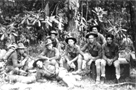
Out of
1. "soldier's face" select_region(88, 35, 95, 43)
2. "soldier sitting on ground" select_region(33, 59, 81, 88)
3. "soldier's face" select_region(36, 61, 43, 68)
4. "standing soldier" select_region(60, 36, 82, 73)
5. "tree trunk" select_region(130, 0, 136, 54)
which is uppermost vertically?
"tree trunk" select_region(130, 0, 136, 54)

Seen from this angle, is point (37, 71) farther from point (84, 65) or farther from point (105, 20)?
point (105, 20)

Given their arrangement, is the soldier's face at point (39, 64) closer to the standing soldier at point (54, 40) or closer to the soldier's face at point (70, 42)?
the standing soldier at point (54, 40)

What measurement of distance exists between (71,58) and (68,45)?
13.5 inches

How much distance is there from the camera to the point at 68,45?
532cm

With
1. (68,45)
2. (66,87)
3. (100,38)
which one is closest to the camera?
(66,87)

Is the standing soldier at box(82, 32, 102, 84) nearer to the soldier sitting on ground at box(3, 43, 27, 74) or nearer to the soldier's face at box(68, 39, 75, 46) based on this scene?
the soldier's face at box(68, 39, 75, 46)

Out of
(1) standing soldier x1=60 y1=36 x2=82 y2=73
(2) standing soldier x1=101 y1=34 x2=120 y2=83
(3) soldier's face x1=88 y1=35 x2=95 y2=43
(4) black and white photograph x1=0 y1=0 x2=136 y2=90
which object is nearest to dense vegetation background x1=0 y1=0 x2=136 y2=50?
(4) black and white photograph x1=0 y1=0 x2=136 y2=90

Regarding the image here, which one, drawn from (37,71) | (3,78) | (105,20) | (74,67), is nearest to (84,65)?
(74,67)

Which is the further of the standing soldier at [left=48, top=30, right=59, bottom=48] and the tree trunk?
the standing soldier at [left=48, top=30, right=59, bottom=48]

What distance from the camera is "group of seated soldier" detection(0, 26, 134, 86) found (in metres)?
4.75

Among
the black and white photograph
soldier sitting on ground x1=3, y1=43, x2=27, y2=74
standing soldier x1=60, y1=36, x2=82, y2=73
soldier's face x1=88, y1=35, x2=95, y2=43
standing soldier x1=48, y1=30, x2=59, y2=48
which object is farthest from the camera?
standing soldier x1=48, y1=30, x2=59, y2=48

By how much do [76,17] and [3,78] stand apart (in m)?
2.52

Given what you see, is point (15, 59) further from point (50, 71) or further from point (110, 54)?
point (110, 54)

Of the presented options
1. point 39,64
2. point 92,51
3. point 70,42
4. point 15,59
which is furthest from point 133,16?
point 15,59
